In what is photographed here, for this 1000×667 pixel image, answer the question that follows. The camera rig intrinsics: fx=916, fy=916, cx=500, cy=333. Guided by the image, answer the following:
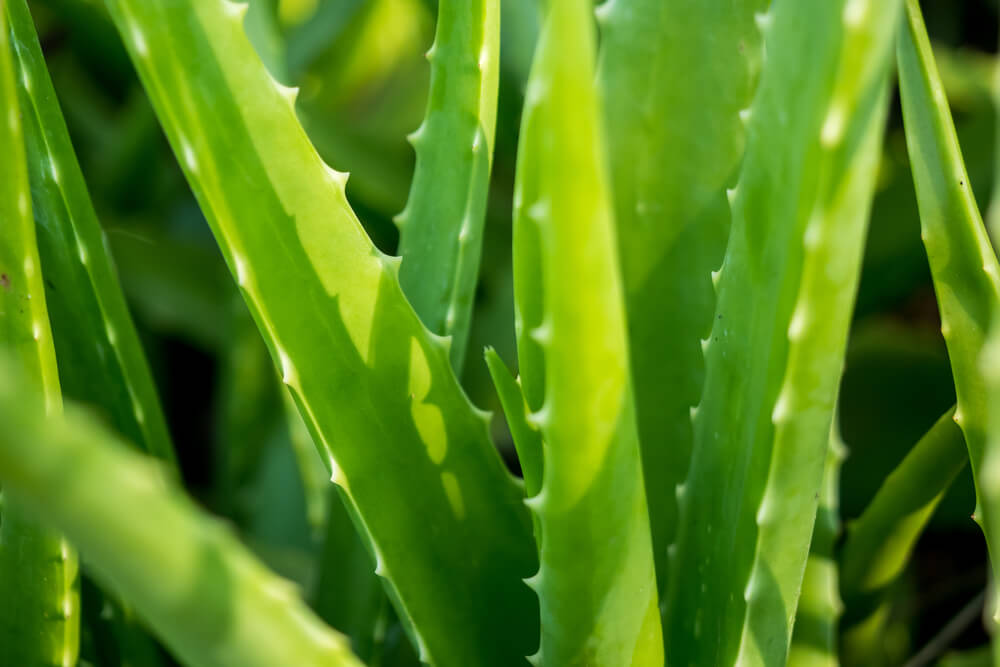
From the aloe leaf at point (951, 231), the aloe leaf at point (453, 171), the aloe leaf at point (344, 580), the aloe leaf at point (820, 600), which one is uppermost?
the aloe leaf at point (453, 171)

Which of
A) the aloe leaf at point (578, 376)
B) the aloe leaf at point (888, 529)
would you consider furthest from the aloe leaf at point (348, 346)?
the aloe leaf at point (888, 529)

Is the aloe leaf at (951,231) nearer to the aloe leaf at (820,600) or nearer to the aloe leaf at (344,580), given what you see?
the aloe leaf at (820,600)

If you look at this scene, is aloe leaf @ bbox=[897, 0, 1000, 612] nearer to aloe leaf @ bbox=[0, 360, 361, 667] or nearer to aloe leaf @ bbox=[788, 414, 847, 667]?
aloe leaf @ bbox=[788, 414, 847, 667]

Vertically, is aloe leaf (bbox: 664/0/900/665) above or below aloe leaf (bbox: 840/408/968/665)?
above

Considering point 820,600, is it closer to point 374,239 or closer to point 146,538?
point 146,538

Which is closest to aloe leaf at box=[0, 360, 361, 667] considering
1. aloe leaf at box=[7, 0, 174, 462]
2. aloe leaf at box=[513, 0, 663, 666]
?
aloe leaf at box=[513, 0, 663, 666]

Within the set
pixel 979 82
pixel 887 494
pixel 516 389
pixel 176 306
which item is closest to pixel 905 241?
pixel 979 82
